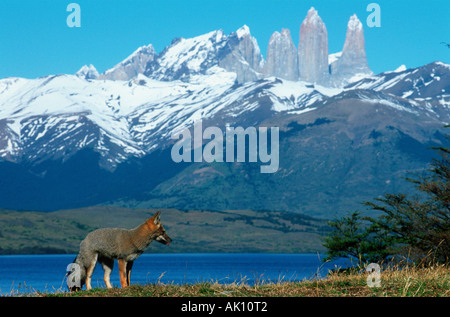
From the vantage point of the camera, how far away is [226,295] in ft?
56.9

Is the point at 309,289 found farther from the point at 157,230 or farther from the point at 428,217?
the point at 428,217

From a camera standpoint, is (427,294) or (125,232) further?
(125,232)

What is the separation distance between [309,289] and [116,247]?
5577 mm

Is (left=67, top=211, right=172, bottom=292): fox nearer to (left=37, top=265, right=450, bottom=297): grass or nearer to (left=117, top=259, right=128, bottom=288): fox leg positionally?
(left=117, top=259, right=128, bottom=288): fox leg

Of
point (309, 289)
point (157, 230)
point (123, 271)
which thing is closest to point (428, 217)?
point (309, 289)

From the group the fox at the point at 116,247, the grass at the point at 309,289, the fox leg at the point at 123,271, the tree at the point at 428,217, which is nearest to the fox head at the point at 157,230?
the fox at the point at 116,247

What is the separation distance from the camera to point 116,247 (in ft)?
65.3

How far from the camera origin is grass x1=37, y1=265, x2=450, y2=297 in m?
17.2

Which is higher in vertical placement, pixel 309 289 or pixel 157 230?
pixel 157 230
